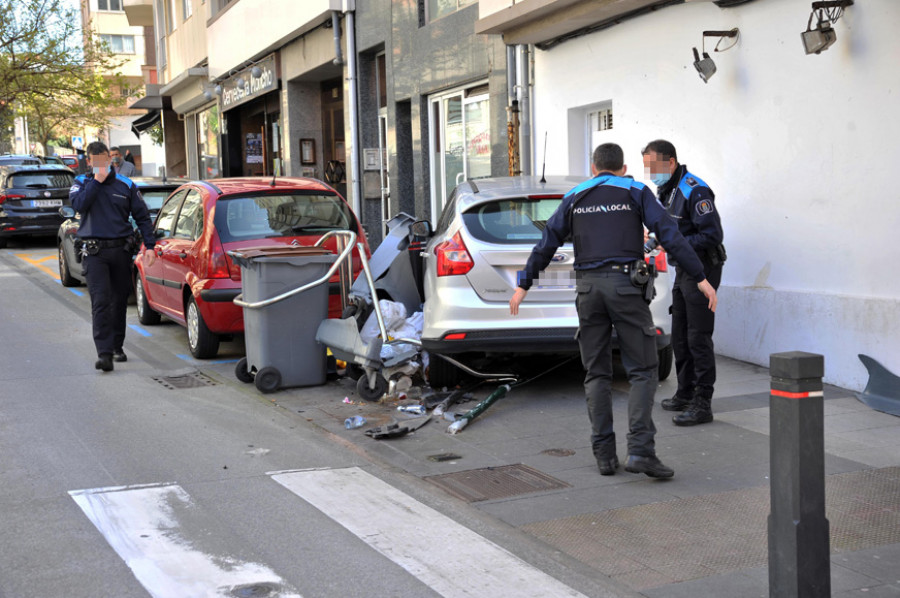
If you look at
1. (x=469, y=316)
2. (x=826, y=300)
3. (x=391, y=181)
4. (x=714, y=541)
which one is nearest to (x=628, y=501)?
(x=714, y=541)

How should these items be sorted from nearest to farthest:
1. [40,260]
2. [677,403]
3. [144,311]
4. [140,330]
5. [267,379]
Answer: [677,403], [267,379], [140,330], [144,311], [40,260]

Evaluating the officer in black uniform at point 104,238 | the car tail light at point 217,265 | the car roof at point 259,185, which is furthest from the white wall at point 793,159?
the officer in black uniform at point 104,238

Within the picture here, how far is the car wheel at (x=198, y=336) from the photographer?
31.2 ft

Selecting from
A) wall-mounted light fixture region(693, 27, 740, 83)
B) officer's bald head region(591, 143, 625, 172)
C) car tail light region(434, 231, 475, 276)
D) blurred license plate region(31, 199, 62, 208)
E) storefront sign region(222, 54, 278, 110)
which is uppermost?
storefront sign region(222, 54, 278, 110)

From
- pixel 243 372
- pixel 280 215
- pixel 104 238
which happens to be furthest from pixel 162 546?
pixel 280 215

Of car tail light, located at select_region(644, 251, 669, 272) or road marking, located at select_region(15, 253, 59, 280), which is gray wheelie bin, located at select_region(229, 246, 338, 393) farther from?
road marking, located at select_region(15, 253, 59, 280)

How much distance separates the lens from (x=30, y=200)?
72.2 feet

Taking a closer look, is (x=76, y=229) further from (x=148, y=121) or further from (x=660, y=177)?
(x=148, y=121)

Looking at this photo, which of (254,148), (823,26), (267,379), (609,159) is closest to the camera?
(609,159)

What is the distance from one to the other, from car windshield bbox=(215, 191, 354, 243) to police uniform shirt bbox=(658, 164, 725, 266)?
3.74m

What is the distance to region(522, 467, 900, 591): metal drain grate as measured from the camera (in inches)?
175

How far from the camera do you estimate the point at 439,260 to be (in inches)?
295

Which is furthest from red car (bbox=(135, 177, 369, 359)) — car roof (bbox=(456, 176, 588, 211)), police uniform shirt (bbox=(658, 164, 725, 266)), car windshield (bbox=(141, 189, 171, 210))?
car windshield (bbox=(141, 189, 171, 210))

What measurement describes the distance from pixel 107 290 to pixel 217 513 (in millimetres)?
4460
